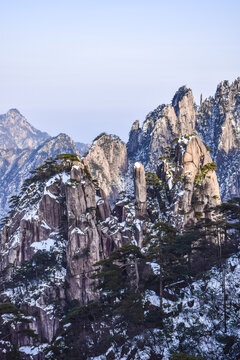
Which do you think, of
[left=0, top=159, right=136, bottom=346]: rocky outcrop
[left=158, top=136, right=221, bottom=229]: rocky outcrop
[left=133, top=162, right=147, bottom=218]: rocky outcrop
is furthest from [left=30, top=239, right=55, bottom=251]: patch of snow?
[left=158, top=136, right=221, bottom=229]: rocky outcrop

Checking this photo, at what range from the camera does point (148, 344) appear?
37656 mm

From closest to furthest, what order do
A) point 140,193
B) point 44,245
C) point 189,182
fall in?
point 44,245 < point 189,182 < point 140,193

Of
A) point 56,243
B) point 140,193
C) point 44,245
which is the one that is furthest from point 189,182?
point 44,245

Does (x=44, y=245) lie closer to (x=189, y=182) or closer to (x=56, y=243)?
(x=56, y=243)

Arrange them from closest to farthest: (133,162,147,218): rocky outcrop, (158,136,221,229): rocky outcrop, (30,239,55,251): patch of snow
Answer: (30,239,55,251): patch of snow → (158,136,221,229): rocky outcrop → (133,162,147,218): rocky outcrop

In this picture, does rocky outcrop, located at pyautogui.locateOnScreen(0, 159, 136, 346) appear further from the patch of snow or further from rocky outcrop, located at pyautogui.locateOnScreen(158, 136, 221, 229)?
rocky outcrop, located at pyautogui.locateOnScreen(158, 136, 221, 229)

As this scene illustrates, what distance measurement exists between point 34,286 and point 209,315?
5783cm

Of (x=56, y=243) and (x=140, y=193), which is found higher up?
(x=140, y=193)

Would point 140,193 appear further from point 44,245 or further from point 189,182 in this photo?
point 44,245

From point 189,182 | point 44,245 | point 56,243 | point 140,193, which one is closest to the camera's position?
point 44,245

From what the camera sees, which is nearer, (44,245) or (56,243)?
(44,245)

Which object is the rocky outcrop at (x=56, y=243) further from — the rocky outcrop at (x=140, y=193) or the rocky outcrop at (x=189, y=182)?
the rocky outcrop at (x=189, y=182)

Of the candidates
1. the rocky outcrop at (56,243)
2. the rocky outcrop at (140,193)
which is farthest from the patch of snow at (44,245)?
the rocky outcrop at (140,193)

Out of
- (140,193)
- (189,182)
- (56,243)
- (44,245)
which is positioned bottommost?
(44,245)
